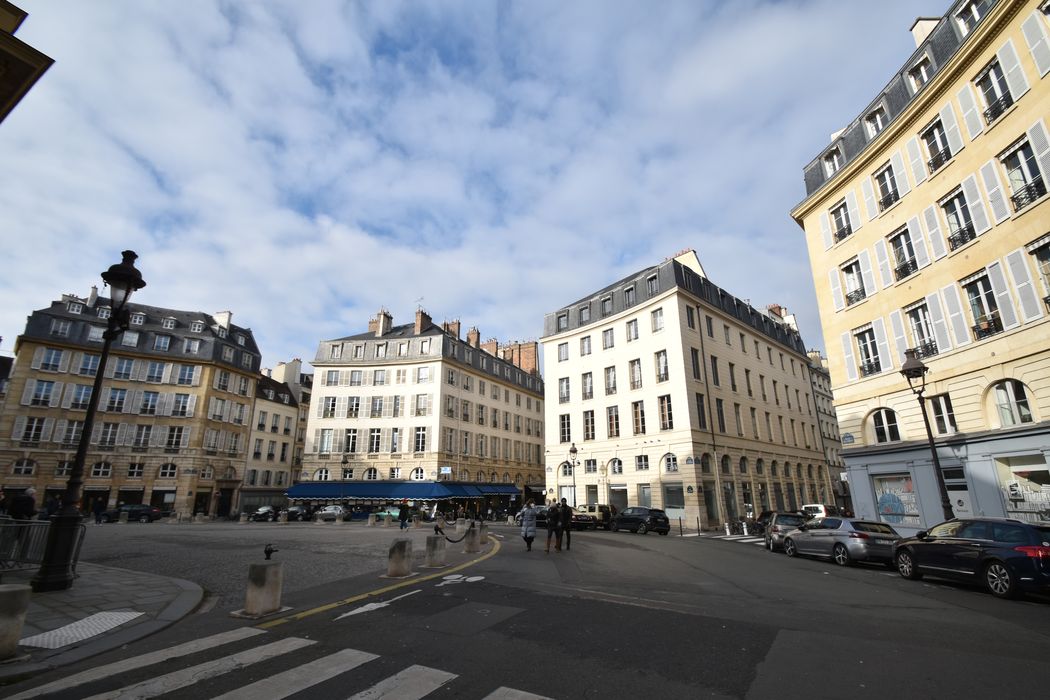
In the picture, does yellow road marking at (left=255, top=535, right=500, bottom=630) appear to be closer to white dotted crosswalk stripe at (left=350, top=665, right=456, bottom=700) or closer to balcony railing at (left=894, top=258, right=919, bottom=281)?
white dotted crosswalk stripe at (left=350, top=665, right=456, bottom=700)

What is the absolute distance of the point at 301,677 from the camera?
431 cm

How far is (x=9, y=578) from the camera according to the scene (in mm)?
8773

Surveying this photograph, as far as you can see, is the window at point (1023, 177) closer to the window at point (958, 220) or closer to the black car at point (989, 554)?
the window at point (958, 220)

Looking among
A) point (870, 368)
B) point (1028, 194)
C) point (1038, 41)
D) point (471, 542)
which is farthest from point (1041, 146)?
point (471, 542)

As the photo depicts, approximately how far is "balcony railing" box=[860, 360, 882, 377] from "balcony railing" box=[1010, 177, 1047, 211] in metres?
6.93

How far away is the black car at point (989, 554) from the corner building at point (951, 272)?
6318mm

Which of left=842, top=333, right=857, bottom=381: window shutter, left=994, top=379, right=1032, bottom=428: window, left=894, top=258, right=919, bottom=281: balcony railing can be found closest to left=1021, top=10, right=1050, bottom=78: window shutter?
left=894, top=258, right=919, bottom=281: balcony railing

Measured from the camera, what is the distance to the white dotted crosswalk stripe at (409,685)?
3.94 meters

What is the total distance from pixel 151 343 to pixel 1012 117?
5515 centimetres

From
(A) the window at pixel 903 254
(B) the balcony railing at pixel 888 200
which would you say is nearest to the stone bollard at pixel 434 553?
(A) the window at pixel 903 254

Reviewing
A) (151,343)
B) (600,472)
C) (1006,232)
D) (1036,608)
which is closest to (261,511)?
(151,343)

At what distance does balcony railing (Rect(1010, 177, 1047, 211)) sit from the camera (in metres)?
14.2

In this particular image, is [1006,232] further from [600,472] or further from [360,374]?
[360,374]

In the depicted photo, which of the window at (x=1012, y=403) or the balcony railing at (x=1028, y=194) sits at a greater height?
the balcony railing at (x=1028, y=194)
